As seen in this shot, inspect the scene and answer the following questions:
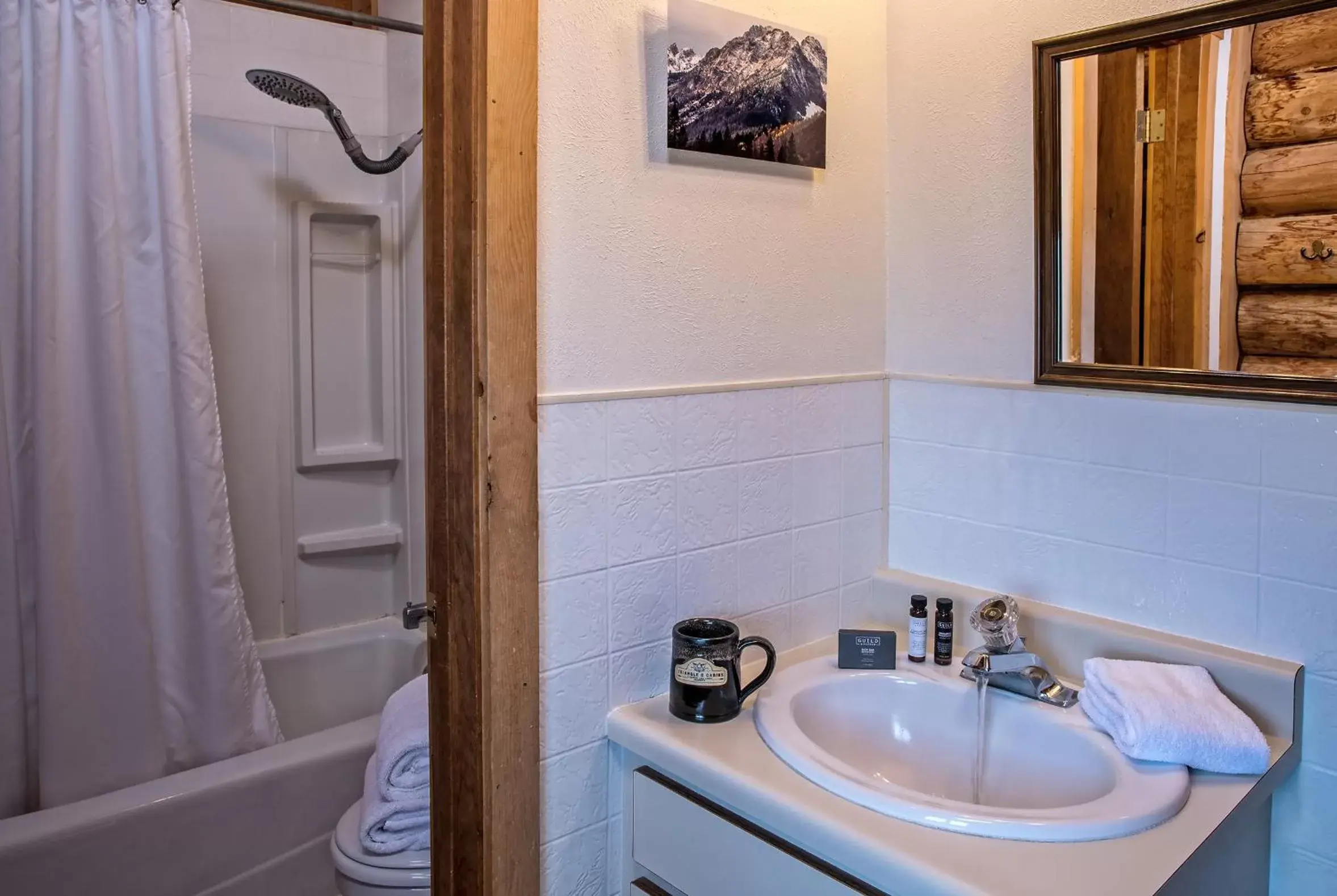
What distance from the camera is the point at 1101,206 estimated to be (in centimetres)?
134

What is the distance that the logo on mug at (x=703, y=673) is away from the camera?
1.24 m

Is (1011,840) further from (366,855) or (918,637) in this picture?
(366,855)

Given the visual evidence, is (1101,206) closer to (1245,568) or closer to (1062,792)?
(1245,568)

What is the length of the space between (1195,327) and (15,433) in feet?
6.42

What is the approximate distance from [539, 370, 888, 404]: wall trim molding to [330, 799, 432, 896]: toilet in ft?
3.05

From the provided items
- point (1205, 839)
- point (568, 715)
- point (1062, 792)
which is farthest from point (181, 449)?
point (1205, 839)

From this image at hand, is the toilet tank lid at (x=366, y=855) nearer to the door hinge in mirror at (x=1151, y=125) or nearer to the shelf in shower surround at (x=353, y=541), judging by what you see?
the shelf in shower surround at (x=353, y=541)

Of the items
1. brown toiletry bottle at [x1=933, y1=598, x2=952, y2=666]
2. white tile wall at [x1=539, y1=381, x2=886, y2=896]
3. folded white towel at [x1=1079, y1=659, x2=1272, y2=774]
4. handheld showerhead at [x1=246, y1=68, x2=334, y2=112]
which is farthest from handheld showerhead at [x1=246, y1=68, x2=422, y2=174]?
folded white towel at [x1=1079, y1=659, x2=1272, y2=774]

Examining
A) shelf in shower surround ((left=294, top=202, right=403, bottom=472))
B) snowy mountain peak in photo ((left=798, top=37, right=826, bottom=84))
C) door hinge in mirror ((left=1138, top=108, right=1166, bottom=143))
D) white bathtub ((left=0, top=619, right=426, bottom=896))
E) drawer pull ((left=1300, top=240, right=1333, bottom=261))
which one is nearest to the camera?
drawer pull ((left=1300, top=240, right=1333, bottom=261))

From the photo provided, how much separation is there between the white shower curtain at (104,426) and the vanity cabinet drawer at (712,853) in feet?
3.76

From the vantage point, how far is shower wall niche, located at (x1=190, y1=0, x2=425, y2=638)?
7.55 ft

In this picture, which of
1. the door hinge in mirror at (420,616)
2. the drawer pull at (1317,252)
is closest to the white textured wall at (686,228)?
the door hinge in mirror at (420,616)

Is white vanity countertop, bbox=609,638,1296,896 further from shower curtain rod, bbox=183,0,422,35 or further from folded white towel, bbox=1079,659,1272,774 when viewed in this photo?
shower curtain rod, bbox=183,0,422,35

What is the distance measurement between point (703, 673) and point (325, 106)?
5.04 ft
